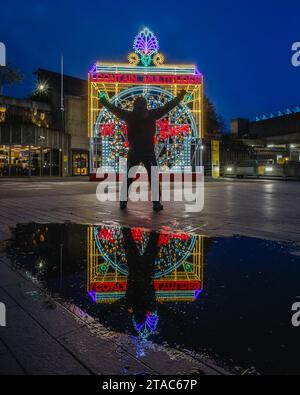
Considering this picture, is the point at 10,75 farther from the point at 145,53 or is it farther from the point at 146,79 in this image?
the point at 146,79

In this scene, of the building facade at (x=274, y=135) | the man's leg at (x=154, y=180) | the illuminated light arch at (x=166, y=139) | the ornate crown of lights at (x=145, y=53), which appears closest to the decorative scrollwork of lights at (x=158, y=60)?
the ornate crown of lights at (x=145, y=53)

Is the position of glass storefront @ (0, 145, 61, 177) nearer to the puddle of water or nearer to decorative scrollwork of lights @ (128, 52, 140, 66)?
decorative scrollwork of lights @ (128, 52, 140, 66)

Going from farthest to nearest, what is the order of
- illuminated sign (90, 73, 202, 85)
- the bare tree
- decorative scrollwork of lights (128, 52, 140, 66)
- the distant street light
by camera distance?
the distant street light < the bare tree < decorative scrollwork of lights (128, 52, 140, 66) < illuminated sign (90, 73, 202, 85)

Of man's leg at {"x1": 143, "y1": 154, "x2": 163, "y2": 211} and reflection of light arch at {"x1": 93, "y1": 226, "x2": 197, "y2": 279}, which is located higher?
man's leg at {"x1": 143, "y1": 154, "x2": 163, "y2": 211}

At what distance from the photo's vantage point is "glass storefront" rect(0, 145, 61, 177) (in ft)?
102

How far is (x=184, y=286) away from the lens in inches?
103

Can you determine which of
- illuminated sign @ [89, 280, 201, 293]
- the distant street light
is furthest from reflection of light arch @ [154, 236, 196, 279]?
the distant street light

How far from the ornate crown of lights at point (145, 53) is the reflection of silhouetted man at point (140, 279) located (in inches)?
677

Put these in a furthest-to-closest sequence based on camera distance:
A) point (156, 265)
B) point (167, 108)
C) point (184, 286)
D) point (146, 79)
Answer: point (146, 79), point (167, 108), point (156, 265), point (184, 286)

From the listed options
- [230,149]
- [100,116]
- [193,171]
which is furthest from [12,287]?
[230,149]

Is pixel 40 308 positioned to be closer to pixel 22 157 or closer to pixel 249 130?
pixel 22 157

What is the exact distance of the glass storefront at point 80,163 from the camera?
37.4 meters

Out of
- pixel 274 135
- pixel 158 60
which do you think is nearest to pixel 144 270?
pixel 158 60

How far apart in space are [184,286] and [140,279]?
0.36 metres
